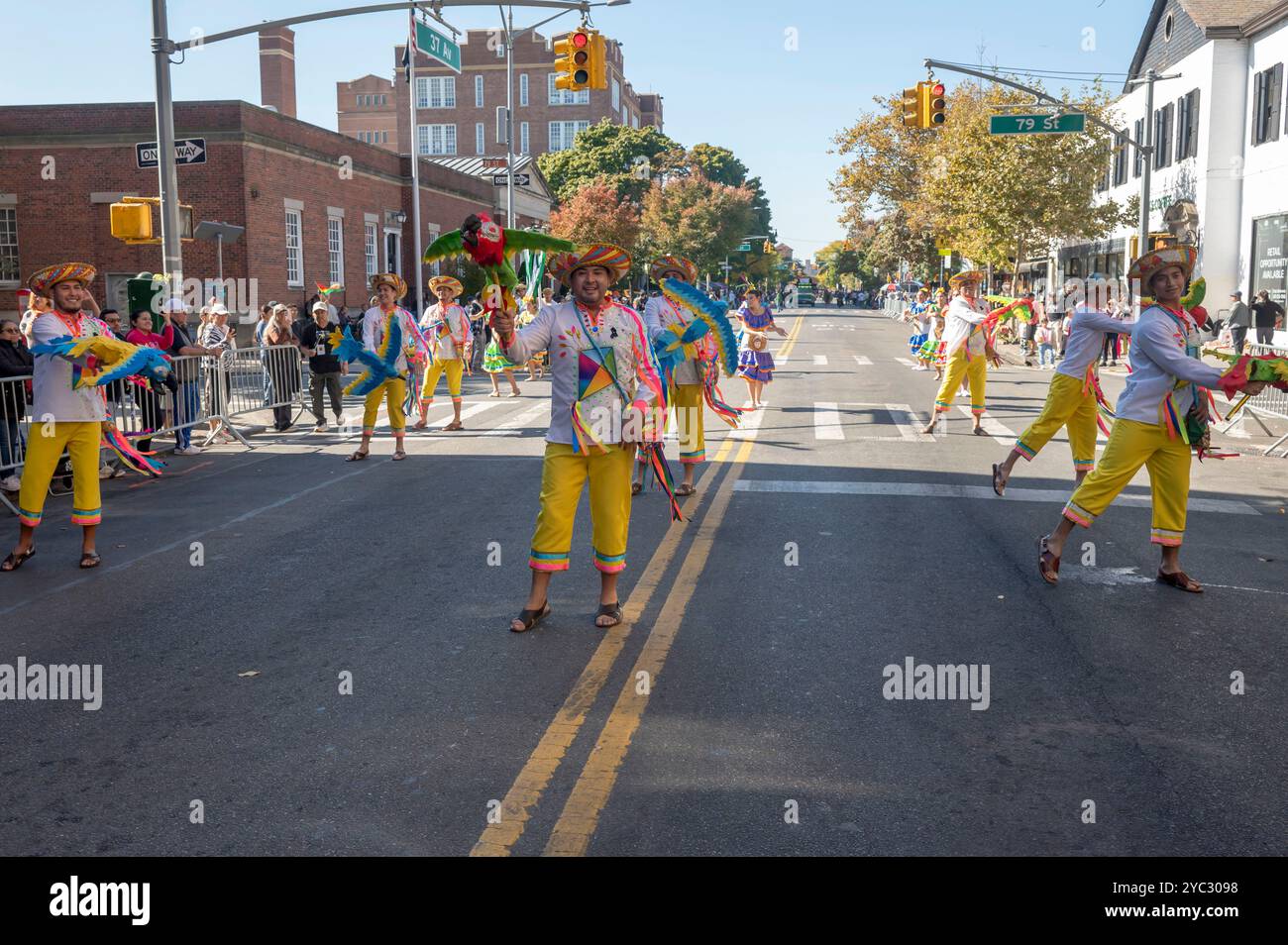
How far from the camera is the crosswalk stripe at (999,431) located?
1475 centimetres

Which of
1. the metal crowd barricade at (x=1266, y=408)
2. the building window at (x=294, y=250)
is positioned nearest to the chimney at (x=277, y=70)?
the building window at (x=294, y=250)

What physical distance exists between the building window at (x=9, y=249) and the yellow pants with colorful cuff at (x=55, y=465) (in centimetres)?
2687

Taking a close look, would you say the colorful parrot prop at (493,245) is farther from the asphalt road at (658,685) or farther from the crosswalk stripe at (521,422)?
the crosswalk stripe at (521,422)

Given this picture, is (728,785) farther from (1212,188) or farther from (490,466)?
(1212,188)

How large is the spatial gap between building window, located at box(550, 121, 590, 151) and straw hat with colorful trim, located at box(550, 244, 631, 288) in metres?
90.9

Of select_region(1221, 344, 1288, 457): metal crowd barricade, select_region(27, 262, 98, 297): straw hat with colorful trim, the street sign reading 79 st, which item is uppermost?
the street sign reading 79 st

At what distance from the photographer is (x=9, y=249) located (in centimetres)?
3186

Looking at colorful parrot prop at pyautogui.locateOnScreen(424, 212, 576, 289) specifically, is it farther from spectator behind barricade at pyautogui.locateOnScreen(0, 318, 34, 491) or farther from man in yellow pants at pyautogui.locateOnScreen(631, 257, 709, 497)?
spectator behind barricade at pyautogui.locateOnScreen(0, 318, 34, 491)

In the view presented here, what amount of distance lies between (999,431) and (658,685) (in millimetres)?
11123

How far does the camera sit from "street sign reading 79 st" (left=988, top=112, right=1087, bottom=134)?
25641 mm

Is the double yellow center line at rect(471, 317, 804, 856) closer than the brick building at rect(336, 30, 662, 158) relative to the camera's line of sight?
Yes

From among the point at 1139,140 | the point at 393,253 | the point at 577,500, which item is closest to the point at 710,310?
the point at 577,500

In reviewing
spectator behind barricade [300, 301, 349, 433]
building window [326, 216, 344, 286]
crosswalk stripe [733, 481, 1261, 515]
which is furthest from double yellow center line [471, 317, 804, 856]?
building window [326, 216, 344, 286]

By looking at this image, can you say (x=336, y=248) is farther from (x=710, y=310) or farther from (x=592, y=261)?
(x=592, y=261)
